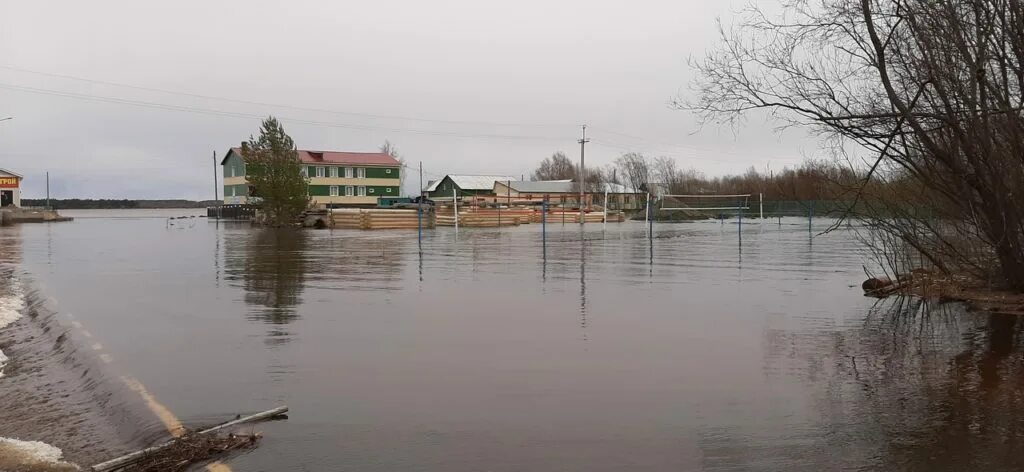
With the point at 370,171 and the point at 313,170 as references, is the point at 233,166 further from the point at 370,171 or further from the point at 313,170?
the point at 370,171

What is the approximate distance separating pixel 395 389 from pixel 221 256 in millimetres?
18178

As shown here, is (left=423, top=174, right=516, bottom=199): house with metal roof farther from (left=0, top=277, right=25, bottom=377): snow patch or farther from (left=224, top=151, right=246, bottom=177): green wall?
(left=0, top=277, right=25, bottom=377): snow patch

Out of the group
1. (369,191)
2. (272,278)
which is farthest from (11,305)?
(369,191)

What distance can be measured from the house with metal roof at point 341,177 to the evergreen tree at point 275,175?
3307 cm

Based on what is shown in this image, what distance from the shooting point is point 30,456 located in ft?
17.4

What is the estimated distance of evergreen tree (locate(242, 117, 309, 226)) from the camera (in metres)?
51.2

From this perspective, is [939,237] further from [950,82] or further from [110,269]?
[110,269]

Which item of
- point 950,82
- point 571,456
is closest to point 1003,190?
point 950,82

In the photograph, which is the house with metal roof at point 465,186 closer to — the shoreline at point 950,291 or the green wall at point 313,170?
the green wall at point 313,170

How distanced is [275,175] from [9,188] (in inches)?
1706

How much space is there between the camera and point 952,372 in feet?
24.1

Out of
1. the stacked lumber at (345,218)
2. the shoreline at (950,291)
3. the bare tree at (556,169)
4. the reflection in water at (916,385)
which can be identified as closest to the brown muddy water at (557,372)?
the reflection in water at (916,385)

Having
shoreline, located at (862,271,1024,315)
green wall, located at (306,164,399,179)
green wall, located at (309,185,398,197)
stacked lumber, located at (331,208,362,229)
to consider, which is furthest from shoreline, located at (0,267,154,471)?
green wall, located at (309,185,398,197)

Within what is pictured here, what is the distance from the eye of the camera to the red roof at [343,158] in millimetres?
89306
